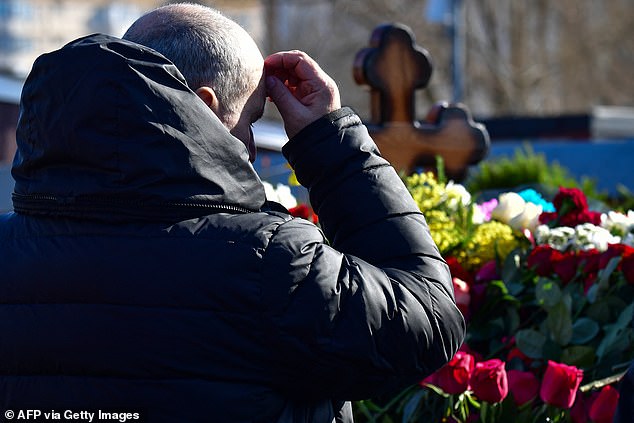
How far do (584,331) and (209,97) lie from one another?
128cm

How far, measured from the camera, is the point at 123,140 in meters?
1.35

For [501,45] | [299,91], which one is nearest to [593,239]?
[299,91]

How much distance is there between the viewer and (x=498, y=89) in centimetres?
2145

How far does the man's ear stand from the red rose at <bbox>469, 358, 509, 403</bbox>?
0.86 meters

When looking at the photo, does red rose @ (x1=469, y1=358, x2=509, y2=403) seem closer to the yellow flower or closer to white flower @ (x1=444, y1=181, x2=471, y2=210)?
the yellow flower

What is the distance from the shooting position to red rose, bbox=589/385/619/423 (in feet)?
6.76

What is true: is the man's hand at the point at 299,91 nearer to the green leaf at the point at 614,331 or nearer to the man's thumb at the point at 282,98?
the man's thumb at the point at 282,98

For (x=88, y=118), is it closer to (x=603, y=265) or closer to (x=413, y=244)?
(x=413, y=244)

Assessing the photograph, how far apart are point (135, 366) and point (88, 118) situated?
1.02ft

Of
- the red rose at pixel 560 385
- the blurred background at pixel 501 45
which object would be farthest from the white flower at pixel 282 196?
the blurred background at pixel 501 45

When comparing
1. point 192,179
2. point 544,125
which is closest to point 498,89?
point 544,125

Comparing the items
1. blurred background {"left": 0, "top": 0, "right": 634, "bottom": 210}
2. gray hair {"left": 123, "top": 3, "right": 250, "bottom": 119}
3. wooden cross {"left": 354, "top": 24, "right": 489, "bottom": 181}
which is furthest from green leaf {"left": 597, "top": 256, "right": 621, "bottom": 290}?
blurred background {"left": 0, "top": 0, "right": 634, "bottom": 210}

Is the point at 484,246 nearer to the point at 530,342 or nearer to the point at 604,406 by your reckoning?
the point at 530,342

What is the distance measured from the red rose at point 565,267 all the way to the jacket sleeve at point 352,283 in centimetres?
113
